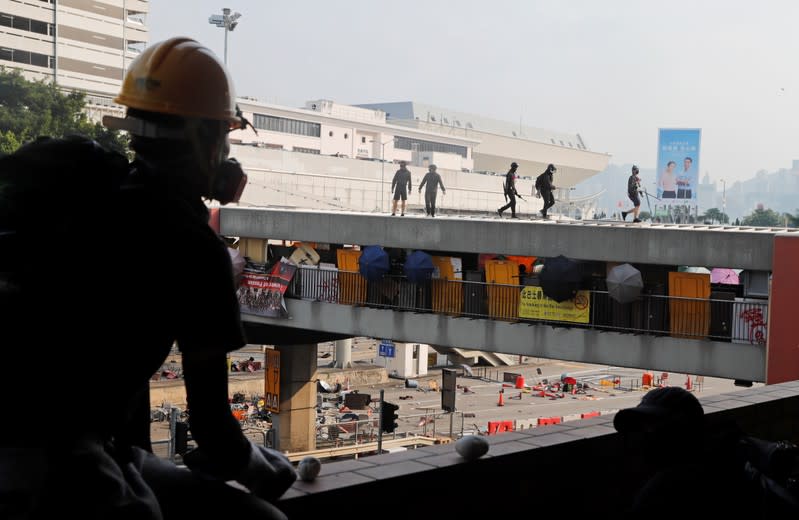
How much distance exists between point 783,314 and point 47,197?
19.4m

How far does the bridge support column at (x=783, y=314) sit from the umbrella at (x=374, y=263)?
9.58 meters

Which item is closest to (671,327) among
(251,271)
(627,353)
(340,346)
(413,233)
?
(627,353)

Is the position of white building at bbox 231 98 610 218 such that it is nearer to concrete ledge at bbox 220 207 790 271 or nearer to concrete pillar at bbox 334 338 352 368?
concrete pillar at bbox 334 338 352 368

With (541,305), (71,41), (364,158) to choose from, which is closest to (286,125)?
(364,158)

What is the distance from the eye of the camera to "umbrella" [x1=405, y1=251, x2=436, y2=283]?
81.5ft

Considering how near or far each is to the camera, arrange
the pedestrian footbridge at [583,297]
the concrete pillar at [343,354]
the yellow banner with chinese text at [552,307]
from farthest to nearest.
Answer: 1. the concrete pillar at [343,354]
2. the yellow banner with chinese text at [552,307]
3. the pedestrian footbridge at [583,297]

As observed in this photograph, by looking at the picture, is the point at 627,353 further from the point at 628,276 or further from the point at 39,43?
the point at 39,43

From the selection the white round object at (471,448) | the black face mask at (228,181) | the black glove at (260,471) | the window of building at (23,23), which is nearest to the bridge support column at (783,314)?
the white round object at (471,448)

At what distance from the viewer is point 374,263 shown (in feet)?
83.3

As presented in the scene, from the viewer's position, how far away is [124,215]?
2051 millimetres

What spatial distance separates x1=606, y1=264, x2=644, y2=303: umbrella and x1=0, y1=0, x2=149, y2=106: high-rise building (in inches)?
1812

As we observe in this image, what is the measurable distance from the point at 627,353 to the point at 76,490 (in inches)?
793

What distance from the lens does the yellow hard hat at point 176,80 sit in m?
2.15

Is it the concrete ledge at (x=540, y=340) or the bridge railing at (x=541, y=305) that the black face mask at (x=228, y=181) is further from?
the bridge railing at (x=541, y=305)
